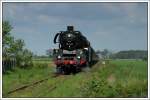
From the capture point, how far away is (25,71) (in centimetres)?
1412

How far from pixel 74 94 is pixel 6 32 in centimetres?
312

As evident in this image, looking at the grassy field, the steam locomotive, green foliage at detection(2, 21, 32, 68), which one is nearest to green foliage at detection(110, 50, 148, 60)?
the grassy field

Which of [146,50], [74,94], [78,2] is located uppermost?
[78,2]

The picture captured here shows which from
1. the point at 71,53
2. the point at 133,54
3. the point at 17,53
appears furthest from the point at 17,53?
the point at 133,54

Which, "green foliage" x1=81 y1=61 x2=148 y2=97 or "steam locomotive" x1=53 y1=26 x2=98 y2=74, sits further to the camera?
"steam locomotive" x1=53 y1=26 x2=98 y2=74

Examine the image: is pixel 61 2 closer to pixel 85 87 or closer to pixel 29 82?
pixel 85 87

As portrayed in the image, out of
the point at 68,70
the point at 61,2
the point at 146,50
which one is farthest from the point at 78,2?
the point at 68,70

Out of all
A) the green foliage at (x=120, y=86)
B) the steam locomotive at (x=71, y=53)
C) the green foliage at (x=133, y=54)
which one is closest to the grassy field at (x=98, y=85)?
the green foliage at (x=120, y=86)

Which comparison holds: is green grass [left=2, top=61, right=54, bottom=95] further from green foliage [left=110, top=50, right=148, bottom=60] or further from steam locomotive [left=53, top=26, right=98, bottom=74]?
green foliage [left=110, top=50, right=148, bottom=60]

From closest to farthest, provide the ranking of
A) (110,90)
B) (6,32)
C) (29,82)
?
(110,90)
(6,32)
(29,82)

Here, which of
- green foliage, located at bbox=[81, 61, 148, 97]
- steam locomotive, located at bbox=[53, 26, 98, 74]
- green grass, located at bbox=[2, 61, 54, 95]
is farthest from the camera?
steam locomotive, located at bbox=[53, 26, 98, 74]

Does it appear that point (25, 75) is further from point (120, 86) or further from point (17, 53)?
point (120, 86)

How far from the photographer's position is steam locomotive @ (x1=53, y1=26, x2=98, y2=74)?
16891mm

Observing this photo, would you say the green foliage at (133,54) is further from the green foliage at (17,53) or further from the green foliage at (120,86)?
the green foliage at (17,53)
